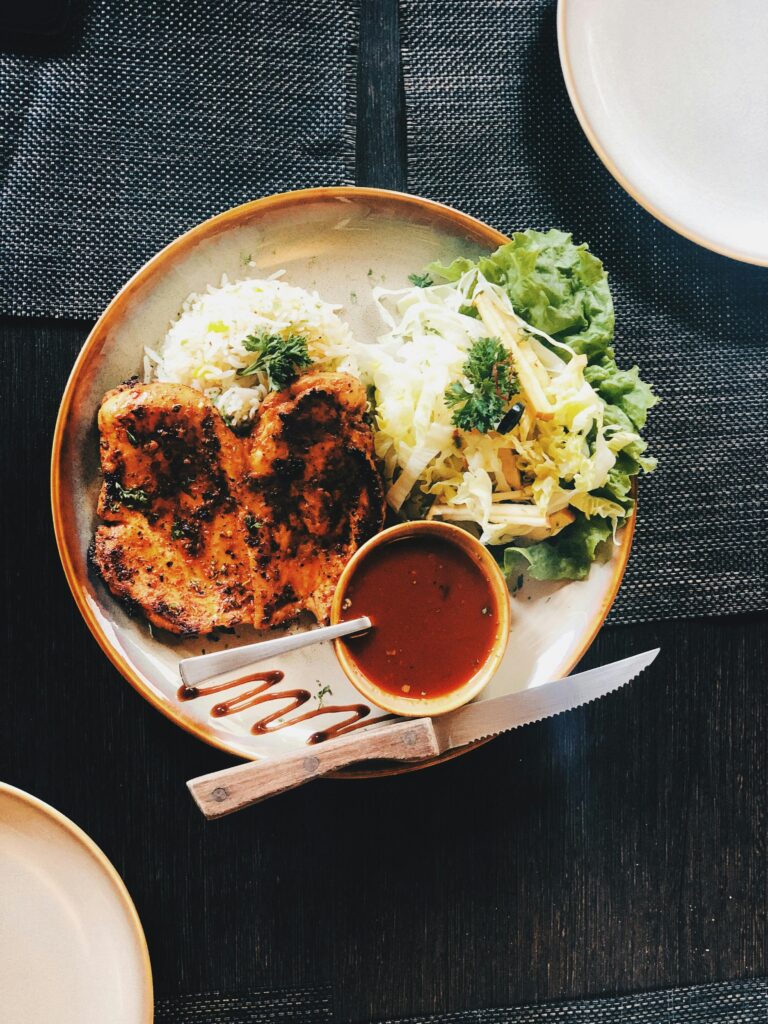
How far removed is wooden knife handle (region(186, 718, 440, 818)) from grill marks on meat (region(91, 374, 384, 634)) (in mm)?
383

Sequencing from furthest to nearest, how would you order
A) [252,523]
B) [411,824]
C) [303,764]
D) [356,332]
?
[411,824] < [356,332] < [252,523] < [303,764]

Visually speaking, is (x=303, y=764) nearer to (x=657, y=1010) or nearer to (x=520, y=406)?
(x=520, y=406)

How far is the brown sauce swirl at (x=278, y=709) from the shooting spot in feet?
8.13

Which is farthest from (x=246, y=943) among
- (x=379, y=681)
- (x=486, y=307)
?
(x=486, y=307)

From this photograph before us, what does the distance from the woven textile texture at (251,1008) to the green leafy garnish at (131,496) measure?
1.64 m

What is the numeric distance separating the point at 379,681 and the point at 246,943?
1.12 metres

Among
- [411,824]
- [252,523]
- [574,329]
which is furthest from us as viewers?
[411,824]

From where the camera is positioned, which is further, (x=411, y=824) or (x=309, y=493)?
(x=411, y=824)

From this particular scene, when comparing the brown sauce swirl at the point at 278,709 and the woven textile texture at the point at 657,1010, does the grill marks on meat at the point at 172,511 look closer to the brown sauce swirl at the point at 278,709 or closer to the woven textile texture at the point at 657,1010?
the brown sauce swirl at the point at 278,709

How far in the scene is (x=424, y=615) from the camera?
2.30m

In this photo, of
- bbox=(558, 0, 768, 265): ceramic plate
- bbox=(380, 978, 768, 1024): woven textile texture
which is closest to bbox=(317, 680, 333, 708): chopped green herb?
bbox=(380, 978, 768, 1024): woven textile texture

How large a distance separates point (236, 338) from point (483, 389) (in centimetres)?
74

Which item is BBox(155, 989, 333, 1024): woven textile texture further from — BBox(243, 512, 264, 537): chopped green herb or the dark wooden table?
BBox(243, 512, 264, 537): chopped green herb

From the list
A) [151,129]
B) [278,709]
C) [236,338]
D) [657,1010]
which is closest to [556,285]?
[236,338]
